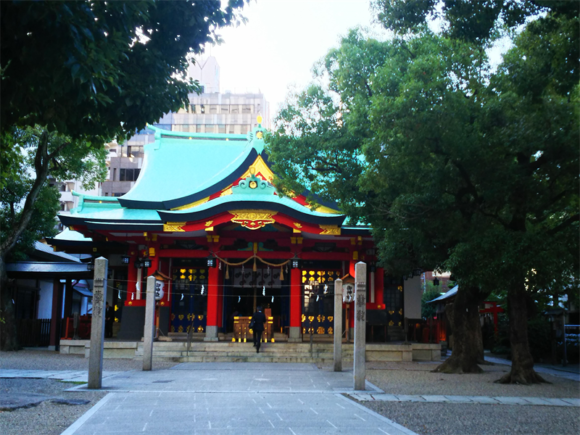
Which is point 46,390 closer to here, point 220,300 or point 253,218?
point 253,218

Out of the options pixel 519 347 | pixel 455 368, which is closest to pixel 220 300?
pixel 455 368

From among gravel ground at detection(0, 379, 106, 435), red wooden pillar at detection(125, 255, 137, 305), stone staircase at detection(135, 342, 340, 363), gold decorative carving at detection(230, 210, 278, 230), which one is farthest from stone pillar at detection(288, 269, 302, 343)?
gravel ground at detection(0, 379, 106, 435)

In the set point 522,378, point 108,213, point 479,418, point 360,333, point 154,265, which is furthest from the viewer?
point 108,213

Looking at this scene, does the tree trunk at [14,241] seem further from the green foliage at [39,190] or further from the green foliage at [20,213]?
the green foliage at [20,213]

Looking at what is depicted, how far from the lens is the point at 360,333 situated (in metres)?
12.2

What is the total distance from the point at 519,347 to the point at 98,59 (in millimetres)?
11917

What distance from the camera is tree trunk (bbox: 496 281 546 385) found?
14078 mm

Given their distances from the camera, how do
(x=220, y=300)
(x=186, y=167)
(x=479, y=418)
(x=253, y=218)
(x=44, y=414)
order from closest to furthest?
(x=44, y=414)
(x=479, y=418)
(x=253, y=218)
(x=220, y=300)
(x=186, y=167)

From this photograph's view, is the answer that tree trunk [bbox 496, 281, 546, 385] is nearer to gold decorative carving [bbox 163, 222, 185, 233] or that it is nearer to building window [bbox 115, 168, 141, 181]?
gold decorative carving [bbox 163, 222, 185, 233]

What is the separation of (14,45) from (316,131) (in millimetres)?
12295

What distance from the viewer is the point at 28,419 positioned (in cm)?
802

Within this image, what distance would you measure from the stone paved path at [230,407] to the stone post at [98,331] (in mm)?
306

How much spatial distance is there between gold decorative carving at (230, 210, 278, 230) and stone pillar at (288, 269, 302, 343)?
2.61 m

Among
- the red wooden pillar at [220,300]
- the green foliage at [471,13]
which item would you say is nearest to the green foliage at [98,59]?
the green foliage at [471,13]
